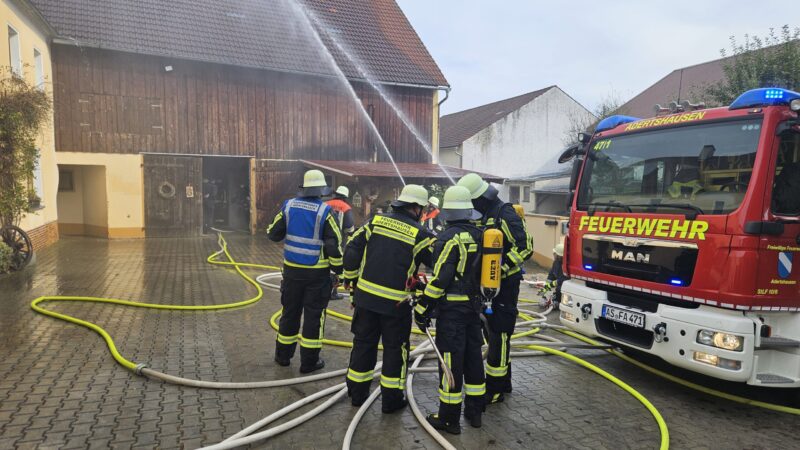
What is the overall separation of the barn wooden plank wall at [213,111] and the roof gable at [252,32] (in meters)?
0.43

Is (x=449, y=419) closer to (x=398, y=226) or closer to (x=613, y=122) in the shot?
(x=398, y=226)

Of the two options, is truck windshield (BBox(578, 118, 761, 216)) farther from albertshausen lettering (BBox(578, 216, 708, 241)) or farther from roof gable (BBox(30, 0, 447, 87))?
roof gable (BBox(30, 0, 447, 87))

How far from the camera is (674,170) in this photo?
4633mm

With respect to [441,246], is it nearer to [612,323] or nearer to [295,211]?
[295,211]

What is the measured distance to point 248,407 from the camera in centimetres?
408

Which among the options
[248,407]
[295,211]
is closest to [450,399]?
[248,407]

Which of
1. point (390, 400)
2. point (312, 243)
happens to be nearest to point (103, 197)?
point (312, 243)

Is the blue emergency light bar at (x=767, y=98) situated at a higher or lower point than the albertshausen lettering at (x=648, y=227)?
higher

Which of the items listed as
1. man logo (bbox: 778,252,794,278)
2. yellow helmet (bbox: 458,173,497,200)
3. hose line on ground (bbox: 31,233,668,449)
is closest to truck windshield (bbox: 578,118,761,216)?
man logo (bbox: 778,252,794,278)

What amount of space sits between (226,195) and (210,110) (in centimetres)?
467

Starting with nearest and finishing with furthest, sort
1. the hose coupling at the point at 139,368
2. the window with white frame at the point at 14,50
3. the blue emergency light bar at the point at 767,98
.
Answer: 1. the blue emergency light bar at the point at 767,98
2. the hose coupling at the point at 139,368
3. the window with white frame at the point at 14,50

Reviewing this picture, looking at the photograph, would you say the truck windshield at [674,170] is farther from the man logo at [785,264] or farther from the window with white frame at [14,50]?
the window with white frame at [14,50]

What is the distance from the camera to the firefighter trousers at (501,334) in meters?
4.37

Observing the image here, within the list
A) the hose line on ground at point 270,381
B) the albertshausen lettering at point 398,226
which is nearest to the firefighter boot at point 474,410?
the hose line on ground at point 270,381
